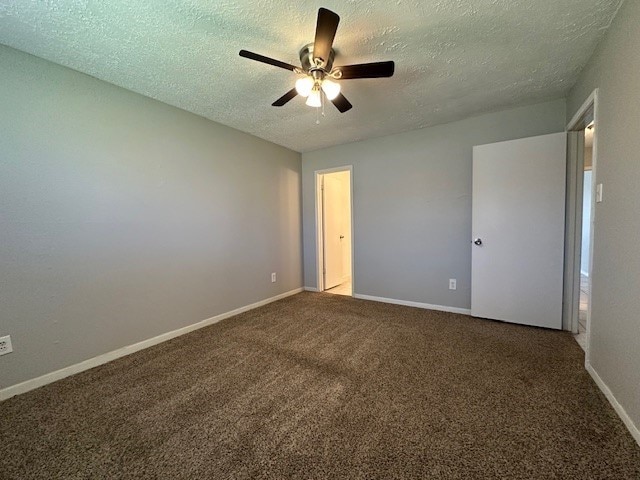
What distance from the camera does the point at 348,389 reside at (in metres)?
1.73

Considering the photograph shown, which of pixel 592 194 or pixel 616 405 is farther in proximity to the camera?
pixel 592 194

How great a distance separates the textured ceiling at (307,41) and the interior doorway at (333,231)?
186cm

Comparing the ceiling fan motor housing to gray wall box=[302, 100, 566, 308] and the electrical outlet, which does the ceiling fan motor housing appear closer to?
gray wall box=[302, 100, 566, 308]

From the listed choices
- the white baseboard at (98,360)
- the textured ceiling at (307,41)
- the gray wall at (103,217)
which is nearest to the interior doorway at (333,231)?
the gray wall at (103,217)

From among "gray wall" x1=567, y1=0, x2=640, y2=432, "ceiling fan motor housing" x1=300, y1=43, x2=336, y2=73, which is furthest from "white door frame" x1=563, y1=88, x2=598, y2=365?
"ceiling fan motor housing" x1=300, y1=43, x2=336, y2=73

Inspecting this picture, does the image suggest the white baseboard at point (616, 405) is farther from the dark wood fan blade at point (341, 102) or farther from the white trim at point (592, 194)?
the dark wood fan blade at point (341, 102)

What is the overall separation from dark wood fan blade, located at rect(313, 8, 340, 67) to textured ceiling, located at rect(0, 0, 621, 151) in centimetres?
20

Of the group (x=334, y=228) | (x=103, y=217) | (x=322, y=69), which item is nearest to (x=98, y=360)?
(x=103, y=217)

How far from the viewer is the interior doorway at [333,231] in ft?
14.0

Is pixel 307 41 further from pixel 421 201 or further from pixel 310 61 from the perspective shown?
pixel 421 201

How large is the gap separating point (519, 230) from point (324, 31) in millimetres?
2664

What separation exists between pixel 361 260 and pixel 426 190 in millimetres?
1323

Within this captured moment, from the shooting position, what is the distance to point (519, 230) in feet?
8.84

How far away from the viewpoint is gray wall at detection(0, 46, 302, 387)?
176 centimetres
